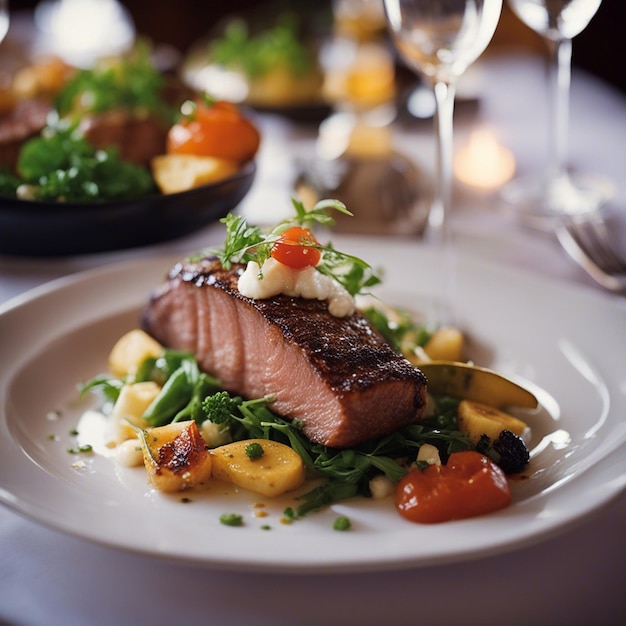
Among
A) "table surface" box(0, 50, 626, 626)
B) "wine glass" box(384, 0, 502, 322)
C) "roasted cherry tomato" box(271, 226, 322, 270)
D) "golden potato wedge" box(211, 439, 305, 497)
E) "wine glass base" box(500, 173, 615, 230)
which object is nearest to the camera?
"table surface" box(0, 50, 626, 626)

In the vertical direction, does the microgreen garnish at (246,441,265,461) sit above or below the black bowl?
above

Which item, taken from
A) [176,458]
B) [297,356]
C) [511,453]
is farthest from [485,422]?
[176,458]

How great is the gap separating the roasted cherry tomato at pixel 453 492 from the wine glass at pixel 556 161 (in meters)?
1.82

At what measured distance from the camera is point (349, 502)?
6.08 feet

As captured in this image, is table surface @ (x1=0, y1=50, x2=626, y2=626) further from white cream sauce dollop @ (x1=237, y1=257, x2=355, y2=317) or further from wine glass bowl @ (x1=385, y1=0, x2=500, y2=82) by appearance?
wine glass bowl @ (x1=385, y1=0, x2=500, y2=82)

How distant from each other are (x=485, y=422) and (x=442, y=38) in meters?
1.15

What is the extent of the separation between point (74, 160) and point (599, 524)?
87.5 inches

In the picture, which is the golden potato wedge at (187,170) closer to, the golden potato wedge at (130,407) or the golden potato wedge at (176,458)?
the golden potato wedge at (130,407)

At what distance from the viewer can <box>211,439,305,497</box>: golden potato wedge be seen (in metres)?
1.88

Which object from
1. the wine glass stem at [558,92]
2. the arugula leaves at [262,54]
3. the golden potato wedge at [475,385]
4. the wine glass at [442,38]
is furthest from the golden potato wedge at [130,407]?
the arugula leaves at [262,54]

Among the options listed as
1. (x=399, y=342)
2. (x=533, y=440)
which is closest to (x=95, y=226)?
(x=399, y=342)

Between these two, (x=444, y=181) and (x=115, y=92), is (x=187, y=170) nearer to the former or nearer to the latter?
(x=115, y=92)

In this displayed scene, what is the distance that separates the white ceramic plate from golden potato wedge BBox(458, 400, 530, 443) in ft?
0.20

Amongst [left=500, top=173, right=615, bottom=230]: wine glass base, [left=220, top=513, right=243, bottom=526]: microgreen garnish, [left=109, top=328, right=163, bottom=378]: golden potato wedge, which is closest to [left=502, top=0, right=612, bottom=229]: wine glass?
[left=500, top=173, right=615, bottom=230]: wine glass base
